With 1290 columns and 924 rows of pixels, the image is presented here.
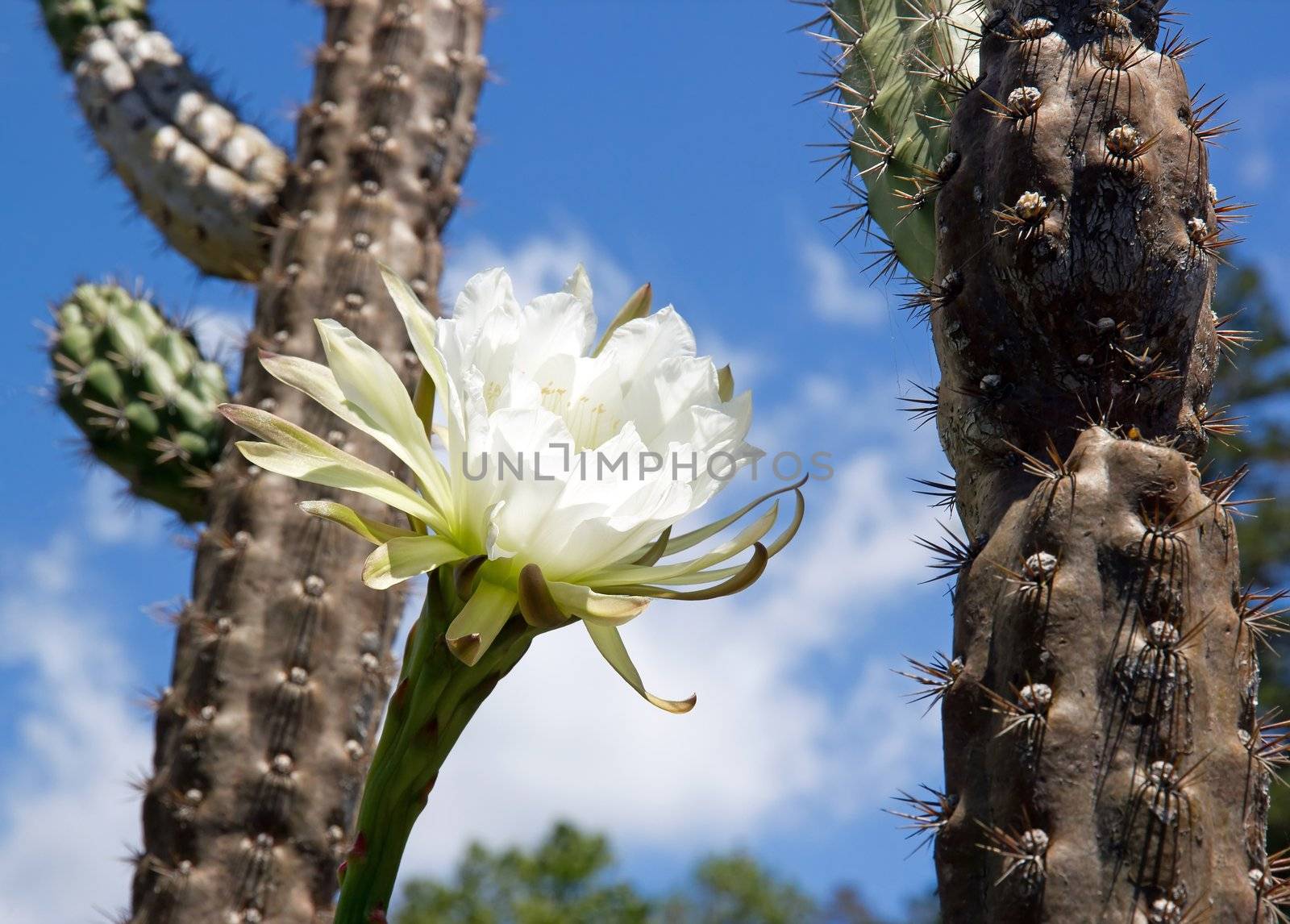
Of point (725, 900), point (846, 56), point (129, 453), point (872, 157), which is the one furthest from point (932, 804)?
point (725, 900)

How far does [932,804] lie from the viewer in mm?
1086

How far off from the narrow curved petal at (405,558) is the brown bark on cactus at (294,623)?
1415 millimetres

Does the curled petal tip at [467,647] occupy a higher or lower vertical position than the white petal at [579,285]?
lower

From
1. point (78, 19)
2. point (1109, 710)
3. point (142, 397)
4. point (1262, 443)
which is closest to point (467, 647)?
point (1109, 710)

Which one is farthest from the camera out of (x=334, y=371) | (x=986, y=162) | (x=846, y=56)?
(x=846, y=56)

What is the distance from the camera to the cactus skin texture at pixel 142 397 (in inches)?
108

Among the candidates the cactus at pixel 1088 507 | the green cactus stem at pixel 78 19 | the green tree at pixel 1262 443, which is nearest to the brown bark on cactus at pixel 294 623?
the green cactus stem at pixel 78 19

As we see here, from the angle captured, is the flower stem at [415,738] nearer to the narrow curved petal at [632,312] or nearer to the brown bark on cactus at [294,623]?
the narrow curved petal at [632,312]

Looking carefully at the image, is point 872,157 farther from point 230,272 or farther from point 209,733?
point 230,272

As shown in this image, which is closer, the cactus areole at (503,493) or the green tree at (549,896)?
the cactus areole at (503,493)

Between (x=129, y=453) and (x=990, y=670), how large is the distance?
7.42ft

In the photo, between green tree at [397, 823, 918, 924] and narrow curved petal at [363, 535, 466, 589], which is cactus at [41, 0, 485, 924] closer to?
narrow curved petal at [363, 535, 466, 589]

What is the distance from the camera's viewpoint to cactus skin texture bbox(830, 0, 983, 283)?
4.68 ft

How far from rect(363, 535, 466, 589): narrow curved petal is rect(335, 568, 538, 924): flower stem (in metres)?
0.02
